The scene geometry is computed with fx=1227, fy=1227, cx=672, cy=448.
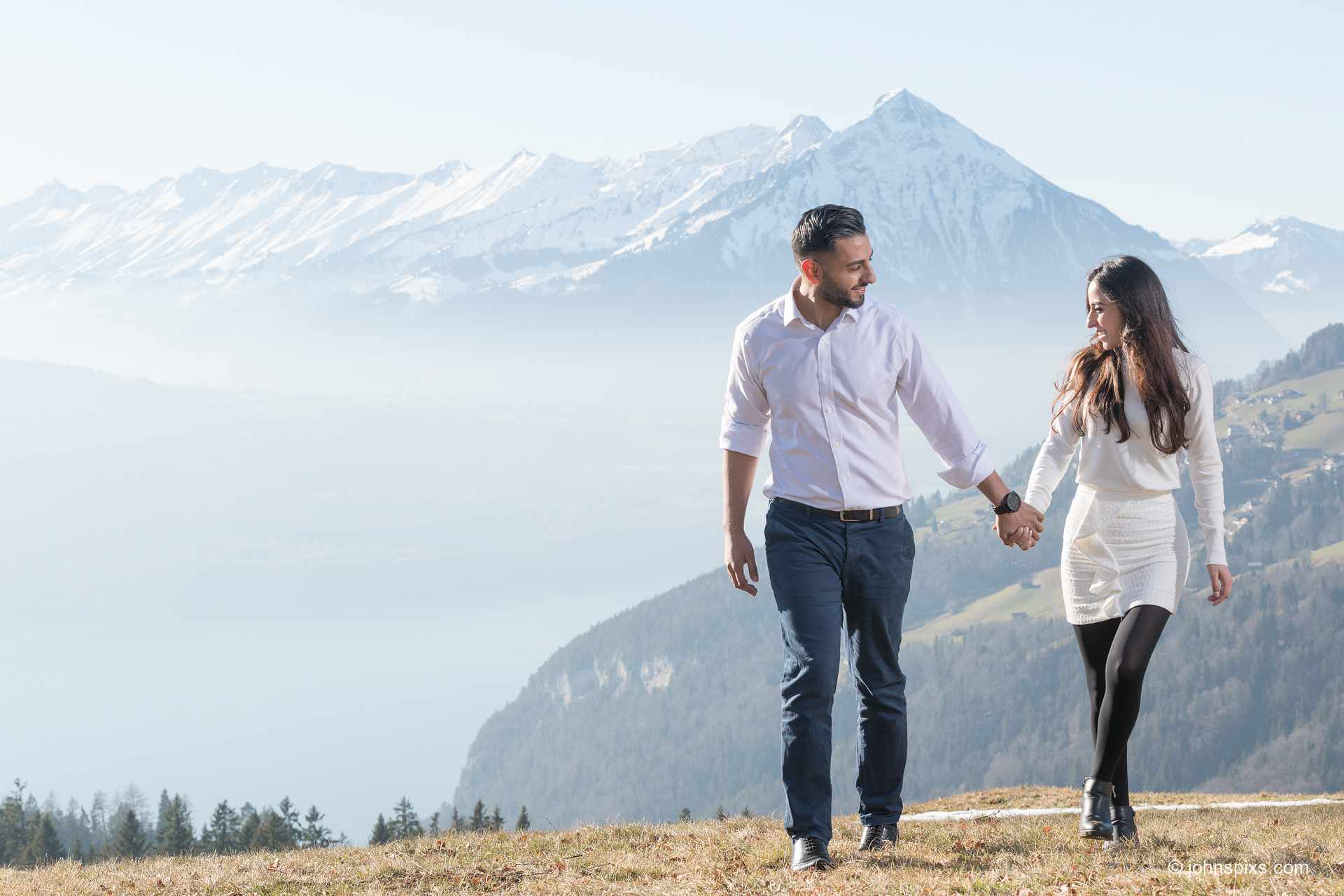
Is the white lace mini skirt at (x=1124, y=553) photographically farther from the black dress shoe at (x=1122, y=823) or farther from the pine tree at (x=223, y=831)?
the pine tree at (x=223, y=831)

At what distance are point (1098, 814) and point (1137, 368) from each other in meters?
2.89

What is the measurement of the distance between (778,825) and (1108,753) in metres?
3.84

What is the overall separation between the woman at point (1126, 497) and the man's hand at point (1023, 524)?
5 centimetres

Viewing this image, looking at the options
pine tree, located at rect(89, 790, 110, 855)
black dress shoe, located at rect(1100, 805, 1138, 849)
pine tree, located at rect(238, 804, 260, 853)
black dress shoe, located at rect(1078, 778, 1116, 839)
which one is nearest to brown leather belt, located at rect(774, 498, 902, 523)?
black dress shoe, located at rect(1078, 778, 1116, 839)

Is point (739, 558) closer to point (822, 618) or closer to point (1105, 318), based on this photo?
point (822, 618)

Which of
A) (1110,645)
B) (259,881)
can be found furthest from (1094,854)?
(259,881)

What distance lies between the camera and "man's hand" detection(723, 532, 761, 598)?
7.66 meters

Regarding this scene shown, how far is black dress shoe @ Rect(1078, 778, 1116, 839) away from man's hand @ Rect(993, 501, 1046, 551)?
5.25 ft

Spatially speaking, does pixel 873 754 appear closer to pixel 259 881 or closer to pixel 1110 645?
pixel 1110 645

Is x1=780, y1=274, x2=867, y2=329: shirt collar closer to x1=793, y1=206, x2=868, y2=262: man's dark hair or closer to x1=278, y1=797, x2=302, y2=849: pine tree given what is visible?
x1=793, y1=206, x2=868, y2=262: man's dark hair

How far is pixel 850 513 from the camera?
24.2 feet

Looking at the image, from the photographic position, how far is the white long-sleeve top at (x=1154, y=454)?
302 inches

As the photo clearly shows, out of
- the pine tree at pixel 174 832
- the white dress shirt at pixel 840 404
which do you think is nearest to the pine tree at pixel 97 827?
the pine tree at pixel 174 832

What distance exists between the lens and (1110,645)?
7922 mm
